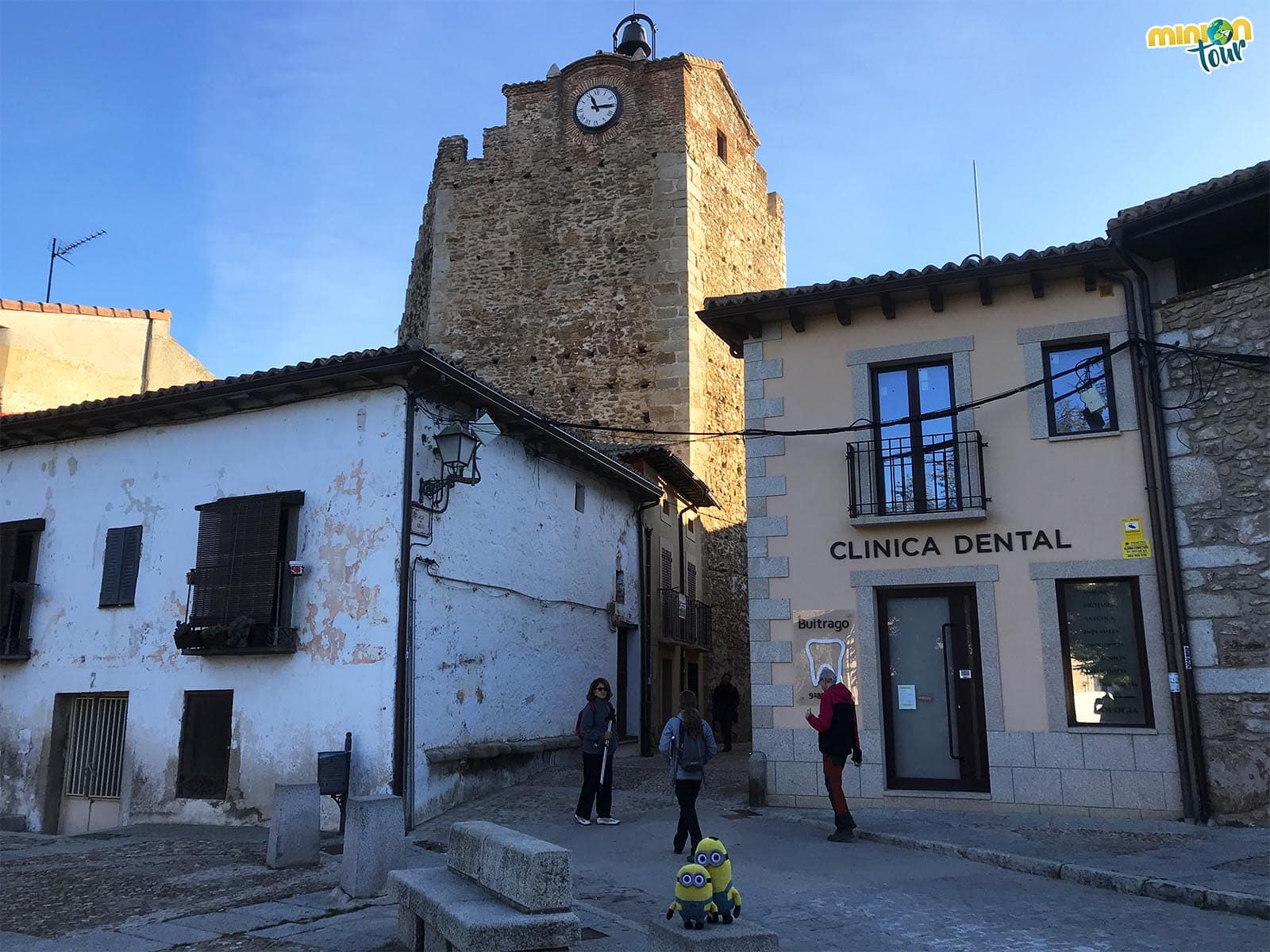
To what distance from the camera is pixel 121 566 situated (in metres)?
13.1

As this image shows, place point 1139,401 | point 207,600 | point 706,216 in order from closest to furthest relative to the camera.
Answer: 1. point 1139,401
2. point 207,600
3. point 706,216

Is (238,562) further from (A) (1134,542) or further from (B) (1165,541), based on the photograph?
(B) (1165,541)

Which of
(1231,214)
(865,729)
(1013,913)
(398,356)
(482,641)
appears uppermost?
(1231,214)

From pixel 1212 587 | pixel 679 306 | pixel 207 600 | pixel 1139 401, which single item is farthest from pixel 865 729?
pixel 679 306

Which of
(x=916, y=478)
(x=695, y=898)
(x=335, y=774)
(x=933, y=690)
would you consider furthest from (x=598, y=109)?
(x=695, y=898)

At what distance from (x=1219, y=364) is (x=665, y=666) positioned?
12092mm

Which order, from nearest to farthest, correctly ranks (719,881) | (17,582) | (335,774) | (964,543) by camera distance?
(719,881) < (335,774) < (964,543) < (17,582)

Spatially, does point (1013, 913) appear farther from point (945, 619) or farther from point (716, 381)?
point (716, 381)

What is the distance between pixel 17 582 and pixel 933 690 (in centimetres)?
1197

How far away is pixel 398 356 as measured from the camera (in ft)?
36.4

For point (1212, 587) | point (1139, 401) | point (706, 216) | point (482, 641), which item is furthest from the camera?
point (706, 216)

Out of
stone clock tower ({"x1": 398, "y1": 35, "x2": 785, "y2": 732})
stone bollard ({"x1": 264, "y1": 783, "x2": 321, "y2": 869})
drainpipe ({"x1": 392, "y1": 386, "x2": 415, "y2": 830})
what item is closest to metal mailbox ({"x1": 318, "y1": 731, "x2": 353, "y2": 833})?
drainpipe ({"x1": 392, "y1": 386, "x2": 415, "y2": 830})

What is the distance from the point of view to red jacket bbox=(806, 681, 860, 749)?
972 cm

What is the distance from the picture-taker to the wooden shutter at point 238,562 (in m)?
11.6
